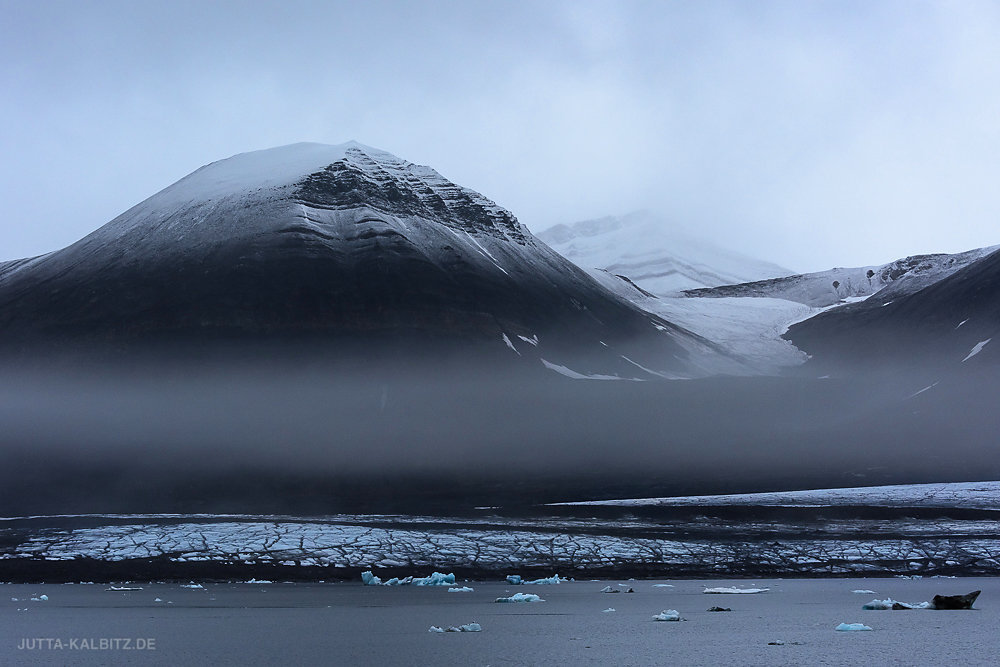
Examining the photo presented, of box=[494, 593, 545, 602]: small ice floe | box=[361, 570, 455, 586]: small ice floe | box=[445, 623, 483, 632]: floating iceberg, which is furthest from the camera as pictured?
box=[361, 570, 455, 586]: small ice floe

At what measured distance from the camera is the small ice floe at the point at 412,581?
61062mm

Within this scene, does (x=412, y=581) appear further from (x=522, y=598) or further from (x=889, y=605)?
(x=889, y=605)

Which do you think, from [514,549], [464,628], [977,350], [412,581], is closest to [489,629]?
[464,628]

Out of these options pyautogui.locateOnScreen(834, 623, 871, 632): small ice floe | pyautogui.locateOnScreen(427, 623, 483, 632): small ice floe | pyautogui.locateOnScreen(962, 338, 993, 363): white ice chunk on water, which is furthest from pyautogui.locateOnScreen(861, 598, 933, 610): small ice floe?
pyautogui.locateOnScreen(962, 338, 993, 363): white ice chunk on water

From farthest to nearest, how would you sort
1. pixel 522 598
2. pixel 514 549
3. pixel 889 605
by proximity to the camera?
1. pixel 514 549
2. pixel 522 598
3. pixel 889 605

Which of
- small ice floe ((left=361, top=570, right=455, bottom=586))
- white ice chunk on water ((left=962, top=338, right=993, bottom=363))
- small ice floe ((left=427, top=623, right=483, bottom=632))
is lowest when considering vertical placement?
small ice floe ((left=361, top=570, right=455, bottom=586))

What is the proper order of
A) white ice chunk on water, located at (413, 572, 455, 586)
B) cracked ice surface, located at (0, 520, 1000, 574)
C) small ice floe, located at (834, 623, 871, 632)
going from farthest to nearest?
cracked ice surface, located at (0, 520, 1000, 574) → white ice chunk on water, located at (413, 572, 455, 586) → small ice floe, located at (834, 623, 871, 632)

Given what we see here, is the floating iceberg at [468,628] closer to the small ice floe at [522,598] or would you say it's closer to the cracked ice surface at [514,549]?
the small ice floe at [522,598]

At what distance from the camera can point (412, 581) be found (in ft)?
207

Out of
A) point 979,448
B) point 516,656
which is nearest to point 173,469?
point 979,448

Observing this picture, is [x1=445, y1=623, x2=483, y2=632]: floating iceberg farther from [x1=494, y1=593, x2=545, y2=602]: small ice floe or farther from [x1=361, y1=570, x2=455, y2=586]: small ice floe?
[x1=361, y1=570, x2=455, y2=586]: small ice floe

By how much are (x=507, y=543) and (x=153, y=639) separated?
142 ft

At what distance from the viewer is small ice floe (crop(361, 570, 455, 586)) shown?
61062mm

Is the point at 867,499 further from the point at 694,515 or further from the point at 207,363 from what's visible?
the point at 207,363
